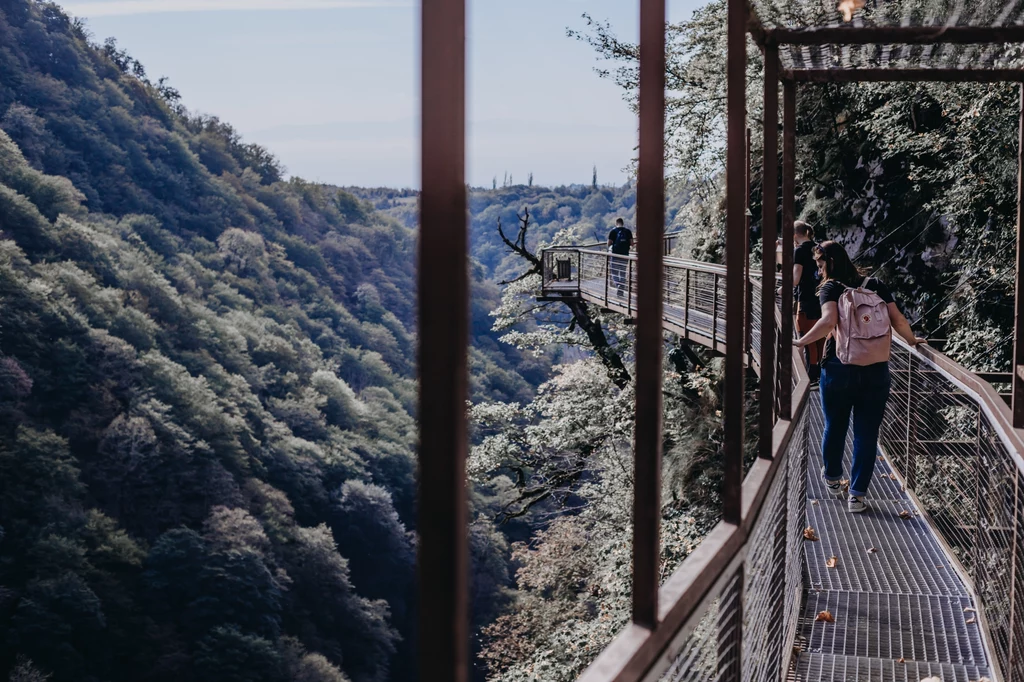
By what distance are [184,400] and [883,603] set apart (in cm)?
3959

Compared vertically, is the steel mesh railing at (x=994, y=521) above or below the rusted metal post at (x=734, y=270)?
below

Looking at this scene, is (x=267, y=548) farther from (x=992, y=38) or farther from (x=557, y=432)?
(x=992, y=38)

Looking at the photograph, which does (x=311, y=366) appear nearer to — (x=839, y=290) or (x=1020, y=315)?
(x=1020, y=315)

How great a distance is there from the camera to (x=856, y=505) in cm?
535

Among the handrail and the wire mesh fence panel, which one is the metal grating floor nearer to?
the handrail

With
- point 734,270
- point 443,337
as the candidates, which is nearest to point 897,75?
point 734,270

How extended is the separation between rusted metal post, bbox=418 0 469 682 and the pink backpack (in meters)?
4.01

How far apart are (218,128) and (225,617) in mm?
44427

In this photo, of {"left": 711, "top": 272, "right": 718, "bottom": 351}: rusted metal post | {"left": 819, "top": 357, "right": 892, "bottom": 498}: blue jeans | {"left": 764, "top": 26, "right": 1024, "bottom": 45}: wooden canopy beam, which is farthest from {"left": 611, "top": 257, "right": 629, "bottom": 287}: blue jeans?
{"left": 764, "top": 26, "right": 1024, "bottom": 45}: wooden canopy beam

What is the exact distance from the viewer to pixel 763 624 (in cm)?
281

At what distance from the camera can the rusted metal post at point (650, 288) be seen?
1596mm

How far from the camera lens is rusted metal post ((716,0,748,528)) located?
2273mm

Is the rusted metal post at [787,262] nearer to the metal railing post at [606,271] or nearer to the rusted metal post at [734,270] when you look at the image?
the rusted metal post at [734,270]

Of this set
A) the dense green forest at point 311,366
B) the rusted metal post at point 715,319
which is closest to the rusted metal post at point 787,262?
the dense green forest at point 311,366
